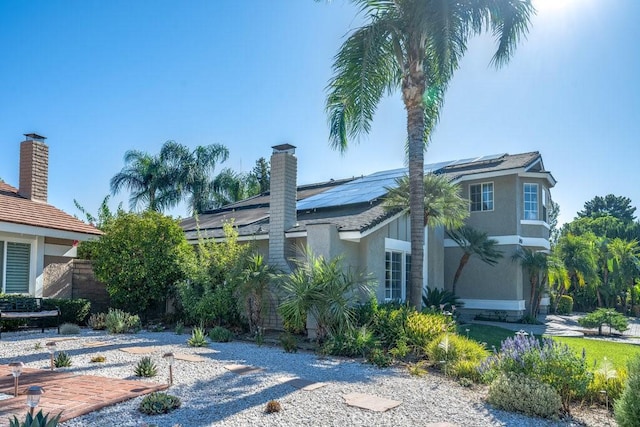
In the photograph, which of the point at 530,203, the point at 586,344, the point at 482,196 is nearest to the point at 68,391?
the point at 586,344

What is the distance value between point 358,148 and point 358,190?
5540mm

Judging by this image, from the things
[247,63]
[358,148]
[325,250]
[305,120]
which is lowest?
[325,250]

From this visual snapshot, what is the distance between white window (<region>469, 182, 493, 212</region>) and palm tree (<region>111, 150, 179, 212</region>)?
70.8ft

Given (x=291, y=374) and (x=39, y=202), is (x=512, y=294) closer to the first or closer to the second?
(x=291, y=374)

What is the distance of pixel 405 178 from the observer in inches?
648

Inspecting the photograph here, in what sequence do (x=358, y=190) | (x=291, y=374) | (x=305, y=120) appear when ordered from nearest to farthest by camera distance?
(x=291, y=374)
(x=305, y=120)
(x=358, y=190)

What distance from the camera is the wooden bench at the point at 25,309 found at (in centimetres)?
1287

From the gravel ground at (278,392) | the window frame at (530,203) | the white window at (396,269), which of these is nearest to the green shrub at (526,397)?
the gravel ground at (278,392)

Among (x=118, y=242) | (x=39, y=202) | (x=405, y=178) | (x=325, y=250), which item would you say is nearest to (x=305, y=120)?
(x=405, y=178)

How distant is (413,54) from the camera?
12.7 metres

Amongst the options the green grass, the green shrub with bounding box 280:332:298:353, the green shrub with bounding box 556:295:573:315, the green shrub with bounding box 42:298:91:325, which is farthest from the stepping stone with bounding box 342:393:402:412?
the green shrub with bounding box 556:295:573:315

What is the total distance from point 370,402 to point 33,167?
15.4 metres

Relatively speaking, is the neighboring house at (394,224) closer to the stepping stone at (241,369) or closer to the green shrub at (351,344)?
the green shrub at (351,344)

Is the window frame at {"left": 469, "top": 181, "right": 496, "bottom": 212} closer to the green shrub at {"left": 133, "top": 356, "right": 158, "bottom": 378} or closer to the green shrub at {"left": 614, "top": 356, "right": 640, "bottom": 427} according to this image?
the green shrub at {"left": 614, "top": 356, "right": 640, "bottom": 427}
